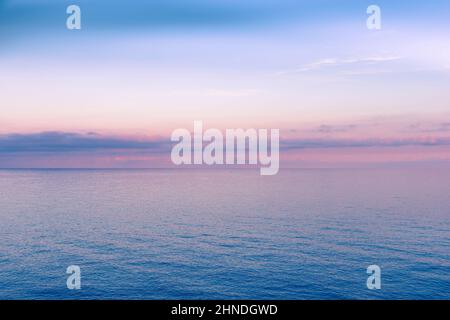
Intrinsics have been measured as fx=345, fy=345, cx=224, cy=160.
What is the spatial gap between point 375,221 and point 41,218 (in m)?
74.5

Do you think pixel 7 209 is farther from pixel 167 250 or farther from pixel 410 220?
pixel 410 220

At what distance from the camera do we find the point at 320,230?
62.7 meters

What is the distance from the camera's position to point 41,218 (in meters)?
81.1

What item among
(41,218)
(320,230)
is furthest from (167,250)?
(41,218)

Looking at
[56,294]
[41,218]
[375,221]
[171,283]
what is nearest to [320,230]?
[375,221]

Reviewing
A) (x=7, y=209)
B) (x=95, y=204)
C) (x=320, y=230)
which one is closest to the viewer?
(x=320, y=230)
